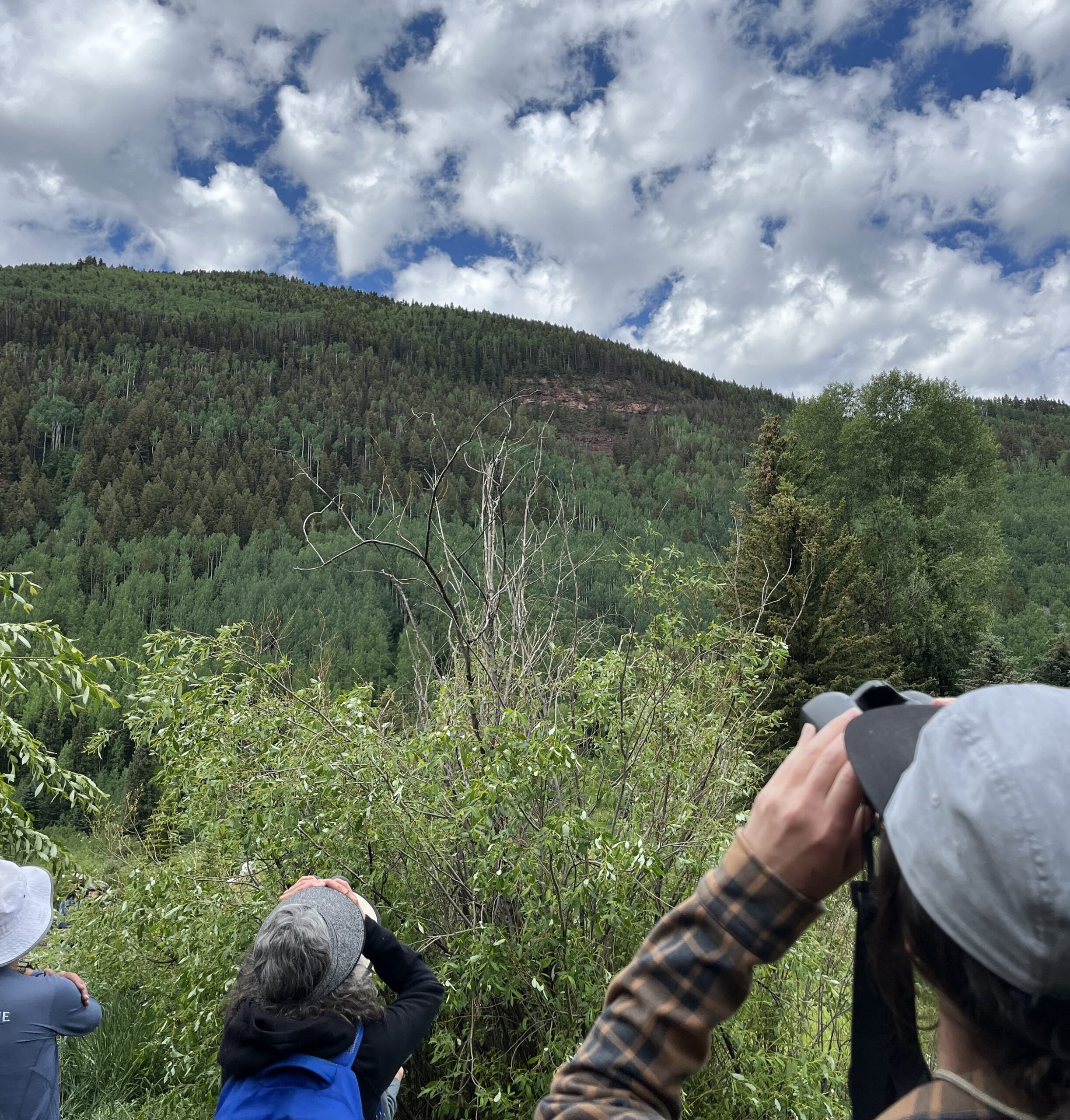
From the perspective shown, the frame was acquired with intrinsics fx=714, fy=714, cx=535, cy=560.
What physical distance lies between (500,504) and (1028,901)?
4142mm

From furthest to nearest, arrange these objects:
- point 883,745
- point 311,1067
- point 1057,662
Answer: point 1057,662 < point 311,1067 < point 883,745

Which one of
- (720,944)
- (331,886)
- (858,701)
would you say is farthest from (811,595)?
(720,944)

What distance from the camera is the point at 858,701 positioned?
2.70 feet

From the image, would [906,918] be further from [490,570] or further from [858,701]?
[490,570]

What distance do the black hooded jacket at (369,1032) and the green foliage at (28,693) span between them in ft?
8.39

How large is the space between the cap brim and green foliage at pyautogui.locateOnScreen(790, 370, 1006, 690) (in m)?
21.0

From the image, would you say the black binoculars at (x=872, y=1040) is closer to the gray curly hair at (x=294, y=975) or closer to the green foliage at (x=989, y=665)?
the gray curly hair at (x=294, y=975)

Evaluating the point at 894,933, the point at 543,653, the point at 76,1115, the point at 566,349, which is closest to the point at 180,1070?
the point at 76,1115

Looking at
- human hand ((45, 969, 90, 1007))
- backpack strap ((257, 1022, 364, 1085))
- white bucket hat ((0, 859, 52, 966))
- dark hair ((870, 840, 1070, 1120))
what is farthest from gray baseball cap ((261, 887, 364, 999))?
dark hair ((870, 840, 1070, 1120))

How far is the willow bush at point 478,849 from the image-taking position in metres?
3.39

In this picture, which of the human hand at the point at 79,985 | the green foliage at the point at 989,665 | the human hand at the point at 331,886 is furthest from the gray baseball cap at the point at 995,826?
the green foliage at the point at 989,665

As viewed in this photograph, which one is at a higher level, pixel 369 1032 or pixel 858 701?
pixel 858 701

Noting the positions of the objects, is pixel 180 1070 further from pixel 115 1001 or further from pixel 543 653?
pixel 543 653

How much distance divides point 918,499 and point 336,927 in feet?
85.1
